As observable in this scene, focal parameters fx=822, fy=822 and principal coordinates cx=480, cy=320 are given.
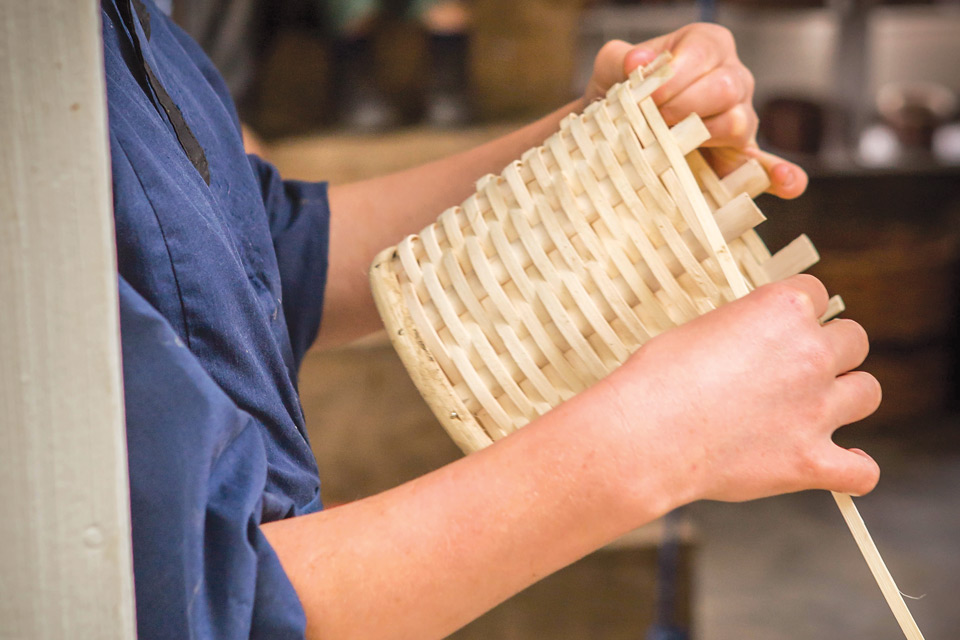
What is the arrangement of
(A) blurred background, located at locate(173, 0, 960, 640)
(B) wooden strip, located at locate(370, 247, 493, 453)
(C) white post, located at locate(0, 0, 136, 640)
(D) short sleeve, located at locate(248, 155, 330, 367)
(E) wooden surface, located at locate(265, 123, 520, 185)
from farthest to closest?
(E) wooden surface, located at locate(265, 123, 520, 185) < (A) blurred background, located at locate(173, 0, 960, 640) < (D) short sleeve, located at locate(248, 155, 330, 367) < (B) wooden strip, located at locate(370, 247, 493, 453) < (C) white post, located at locate(0, 0, 136, 640)

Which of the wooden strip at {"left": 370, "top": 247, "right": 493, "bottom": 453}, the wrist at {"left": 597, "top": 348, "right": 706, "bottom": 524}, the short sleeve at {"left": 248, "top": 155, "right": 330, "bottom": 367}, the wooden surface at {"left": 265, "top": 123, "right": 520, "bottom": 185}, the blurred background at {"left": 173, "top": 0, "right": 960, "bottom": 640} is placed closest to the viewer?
the wrist at {"left": 597, "top": 348, "right": 706, "bottom": 524}

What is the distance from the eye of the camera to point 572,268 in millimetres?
471

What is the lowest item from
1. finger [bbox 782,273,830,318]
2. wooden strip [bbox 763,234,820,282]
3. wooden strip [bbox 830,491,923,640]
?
wooden strip [bbox 830,491,923,640]

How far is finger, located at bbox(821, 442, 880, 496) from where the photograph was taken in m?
0.39

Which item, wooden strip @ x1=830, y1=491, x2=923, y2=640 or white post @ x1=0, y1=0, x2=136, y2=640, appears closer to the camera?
white post @ x1=0, y1=0, x2=136, y2=640

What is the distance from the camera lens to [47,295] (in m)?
0.27

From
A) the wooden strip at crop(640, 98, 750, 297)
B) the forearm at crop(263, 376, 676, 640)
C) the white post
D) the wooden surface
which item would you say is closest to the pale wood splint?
the wooden strip at crop(640, 98, 750, 297)

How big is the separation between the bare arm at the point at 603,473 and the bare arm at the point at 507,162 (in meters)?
0.20

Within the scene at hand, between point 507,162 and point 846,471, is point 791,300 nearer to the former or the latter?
point 846,471

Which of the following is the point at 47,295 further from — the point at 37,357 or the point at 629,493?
the point at 629,493

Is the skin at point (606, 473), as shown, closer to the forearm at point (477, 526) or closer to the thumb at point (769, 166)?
the forearm at point (477, 526)

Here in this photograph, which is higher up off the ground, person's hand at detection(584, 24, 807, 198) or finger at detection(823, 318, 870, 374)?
person's hand at detection(584, 24, 807, 198)

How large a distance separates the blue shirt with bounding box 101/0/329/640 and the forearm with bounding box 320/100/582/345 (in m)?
0.17

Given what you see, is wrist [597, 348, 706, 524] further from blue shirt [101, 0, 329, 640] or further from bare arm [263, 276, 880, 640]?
blue shirt [101, 0, 329, 640]
